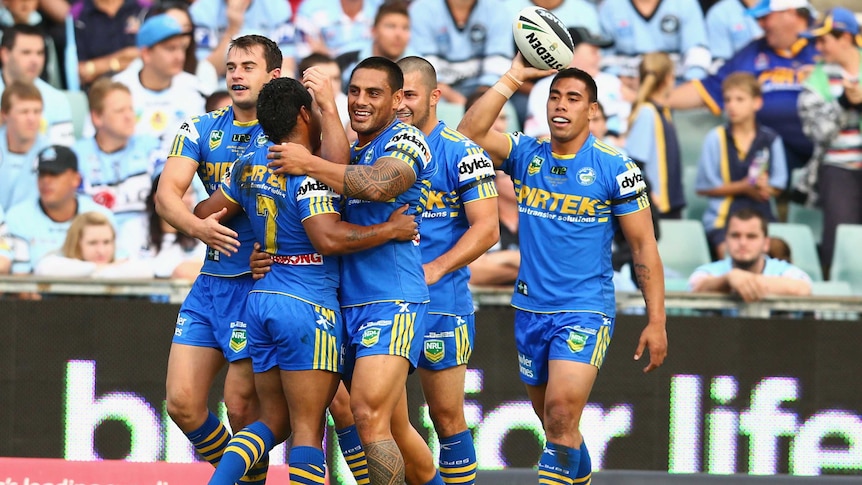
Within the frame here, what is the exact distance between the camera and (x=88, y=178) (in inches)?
426

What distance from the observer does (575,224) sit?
7.75m

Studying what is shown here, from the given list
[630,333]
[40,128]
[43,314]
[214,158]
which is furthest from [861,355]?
[40,128]

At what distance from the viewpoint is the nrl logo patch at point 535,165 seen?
7.88 metres

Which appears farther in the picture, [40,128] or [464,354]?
[40,128]

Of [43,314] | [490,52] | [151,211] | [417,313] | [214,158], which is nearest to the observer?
[417,313]

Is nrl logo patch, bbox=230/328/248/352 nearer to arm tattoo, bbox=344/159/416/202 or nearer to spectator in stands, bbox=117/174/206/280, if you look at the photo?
arm tattoo, bbox=344/159/416/202

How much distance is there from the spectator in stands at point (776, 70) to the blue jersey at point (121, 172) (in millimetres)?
4829

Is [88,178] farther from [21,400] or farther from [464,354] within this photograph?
[464,354]

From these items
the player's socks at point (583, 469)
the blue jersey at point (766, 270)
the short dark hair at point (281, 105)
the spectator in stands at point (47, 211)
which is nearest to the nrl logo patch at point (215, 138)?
the short dark hair at point (281, 105)

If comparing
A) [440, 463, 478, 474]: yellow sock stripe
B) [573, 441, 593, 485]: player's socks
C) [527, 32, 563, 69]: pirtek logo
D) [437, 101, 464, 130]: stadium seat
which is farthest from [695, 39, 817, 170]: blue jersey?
[440, 463, 478, 474]: yellow sock stripe

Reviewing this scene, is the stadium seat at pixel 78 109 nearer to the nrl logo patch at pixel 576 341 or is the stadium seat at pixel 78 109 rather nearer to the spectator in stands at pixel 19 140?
the spectator in stands at pixel 19 140

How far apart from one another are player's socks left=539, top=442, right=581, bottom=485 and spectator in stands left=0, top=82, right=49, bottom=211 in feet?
17.2

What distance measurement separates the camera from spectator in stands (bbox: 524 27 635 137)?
37.4 ft

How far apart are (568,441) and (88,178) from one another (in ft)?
17.4
